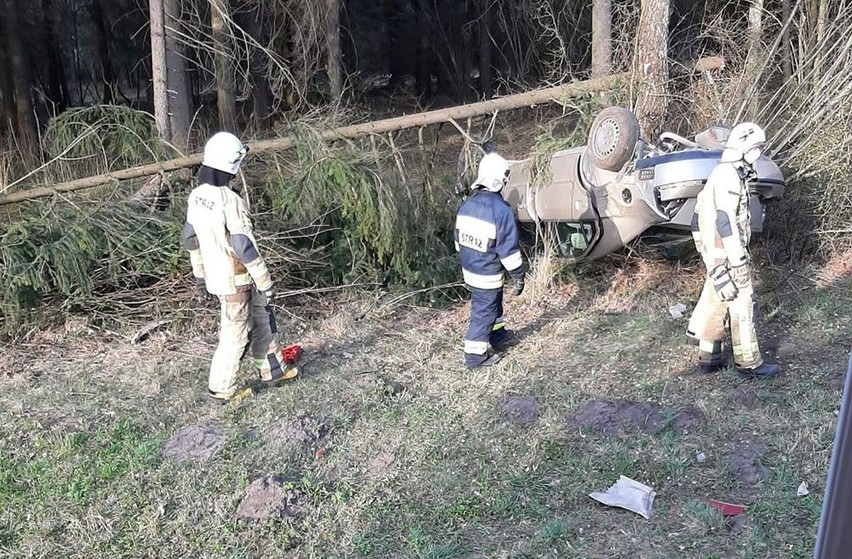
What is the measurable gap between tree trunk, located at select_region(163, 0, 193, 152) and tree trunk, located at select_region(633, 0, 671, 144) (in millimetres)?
4459

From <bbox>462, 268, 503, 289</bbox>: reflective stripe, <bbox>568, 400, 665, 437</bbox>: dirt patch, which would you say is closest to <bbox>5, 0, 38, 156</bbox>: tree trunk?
<bbox>462, 268, 503, 289</bbox>: reflective stripe

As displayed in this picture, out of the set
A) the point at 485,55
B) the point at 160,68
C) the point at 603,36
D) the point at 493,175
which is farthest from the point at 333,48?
the point at 485,55

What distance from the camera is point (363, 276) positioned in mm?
6859

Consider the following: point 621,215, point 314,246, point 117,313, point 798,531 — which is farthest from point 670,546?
point 117,313

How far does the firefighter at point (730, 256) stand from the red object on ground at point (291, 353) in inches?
114

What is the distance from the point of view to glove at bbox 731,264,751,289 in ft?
15.2

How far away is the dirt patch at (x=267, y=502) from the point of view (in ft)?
12.1

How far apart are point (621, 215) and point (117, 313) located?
422cm

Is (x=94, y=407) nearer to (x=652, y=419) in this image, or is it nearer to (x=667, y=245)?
(x=652, y=419)

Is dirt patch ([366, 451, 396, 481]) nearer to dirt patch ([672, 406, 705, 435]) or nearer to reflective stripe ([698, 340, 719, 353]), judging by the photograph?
dirt patch ([672, 406, 705, 435])

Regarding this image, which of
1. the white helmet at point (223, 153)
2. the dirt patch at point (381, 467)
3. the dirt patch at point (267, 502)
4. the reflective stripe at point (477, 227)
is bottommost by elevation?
the dirt patch at point (381, 467)

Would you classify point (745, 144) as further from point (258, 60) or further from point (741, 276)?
point (258, 60)

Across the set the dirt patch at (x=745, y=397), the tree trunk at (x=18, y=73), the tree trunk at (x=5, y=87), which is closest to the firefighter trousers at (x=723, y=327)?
the dirt patch at (x=745, y=397)

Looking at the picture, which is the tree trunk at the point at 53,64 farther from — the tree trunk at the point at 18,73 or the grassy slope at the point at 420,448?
the grassy slope at the point at 420,448
